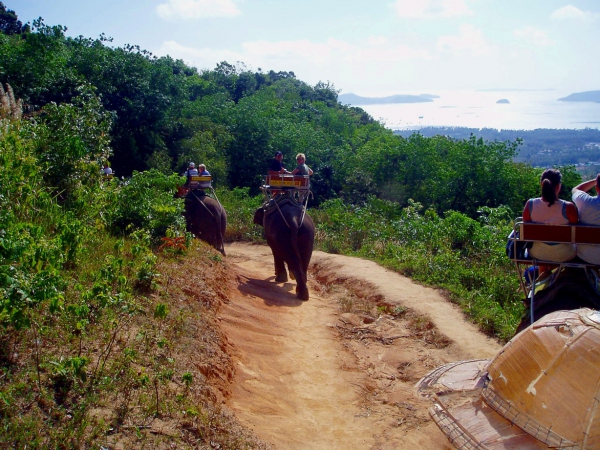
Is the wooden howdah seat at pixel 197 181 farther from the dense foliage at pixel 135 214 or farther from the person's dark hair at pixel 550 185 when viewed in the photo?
the person's dark hair at pixel 550 185

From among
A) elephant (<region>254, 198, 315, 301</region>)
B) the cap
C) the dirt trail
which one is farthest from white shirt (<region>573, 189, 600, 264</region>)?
elephant (<region>254, 198, 315, 301</region>)

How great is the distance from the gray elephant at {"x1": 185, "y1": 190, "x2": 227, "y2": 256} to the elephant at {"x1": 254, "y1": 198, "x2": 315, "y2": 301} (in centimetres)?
164

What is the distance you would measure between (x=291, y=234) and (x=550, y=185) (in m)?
5.43

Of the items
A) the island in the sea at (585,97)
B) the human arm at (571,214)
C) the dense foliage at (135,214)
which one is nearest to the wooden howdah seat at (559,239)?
the human arm at (571,214)

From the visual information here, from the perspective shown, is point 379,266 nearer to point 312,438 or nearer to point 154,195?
point 154,195

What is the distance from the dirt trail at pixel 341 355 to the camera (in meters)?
5.55

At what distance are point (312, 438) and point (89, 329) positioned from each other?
2.13 metres

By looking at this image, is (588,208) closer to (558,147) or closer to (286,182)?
(286,182)

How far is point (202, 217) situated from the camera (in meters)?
12.2

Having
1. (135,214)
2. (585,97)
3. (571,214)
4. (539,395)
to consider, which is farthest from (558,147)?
(539,395)

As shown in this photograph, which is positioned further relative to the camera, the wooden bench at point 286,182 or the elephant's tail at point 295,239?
the wooden bench at point 286,182

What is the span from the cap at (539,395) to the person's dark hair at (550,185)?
255 centimetres

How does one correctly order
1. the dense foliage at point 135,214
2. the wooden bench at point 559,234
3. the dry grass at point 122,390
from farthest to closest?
the wooden bench at point 559,234
the dense foliage at point 135,214
the dry grass at point 122,390

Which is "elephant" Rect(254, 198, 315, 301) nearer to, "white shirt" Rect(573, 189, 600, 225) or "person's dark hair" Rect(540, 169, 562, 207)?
"person's dark hair" Rect(540, 169, 562, 207)
